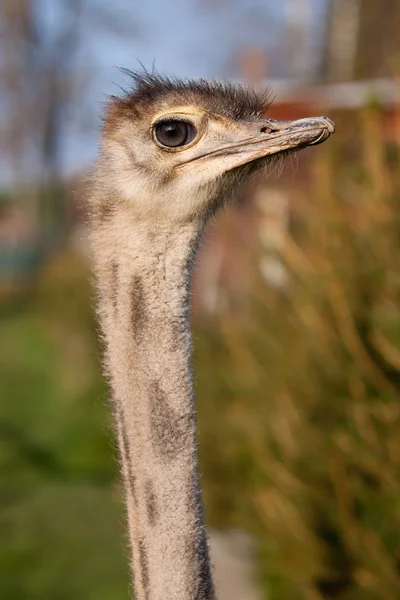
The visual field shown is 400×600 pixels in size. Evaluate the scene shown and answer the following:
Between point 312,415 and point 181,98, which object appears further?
point 312,415

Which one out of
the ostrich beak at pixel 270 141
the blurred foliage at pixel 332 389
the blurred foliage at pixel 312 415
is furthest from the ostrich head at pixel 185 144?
the blurred foliage at pixel 332 389

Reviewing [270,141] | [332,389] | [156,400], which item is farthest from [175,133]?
[332,389]

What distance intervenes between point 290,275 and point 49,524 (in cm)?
379

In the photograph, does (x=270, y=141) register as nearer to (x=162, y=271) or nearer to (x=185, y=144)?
(x=185, y=144)

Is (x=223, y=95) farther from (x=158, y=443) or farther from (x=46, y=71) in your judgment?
(x=46, y=71)

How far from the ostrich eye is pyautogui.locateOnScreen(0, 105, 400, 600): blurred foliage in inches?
19.5

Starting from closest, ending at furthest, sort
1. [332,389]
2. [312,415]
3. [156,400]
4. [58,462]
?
1. [156,400]
2. [332,389]
3. [312,415]
4. [58,462]

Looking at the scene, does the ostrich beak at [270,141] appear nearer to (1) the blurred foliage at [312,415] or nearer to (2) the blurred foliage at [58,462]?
(1) the blurred foliage at [312,415]

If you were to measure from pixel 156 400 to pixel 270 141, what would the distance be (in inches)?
20.8

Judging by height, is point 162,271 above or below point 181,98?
below

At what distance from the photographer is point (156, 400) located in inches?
70.7

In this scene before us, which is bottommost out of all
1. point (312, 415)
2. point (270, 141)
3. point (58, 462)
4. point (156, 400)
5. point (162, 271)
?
point (156, 400)

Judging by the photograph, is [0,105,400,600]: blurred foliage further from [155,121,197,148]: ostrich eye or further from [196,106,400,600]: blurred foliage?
[155,121,197,148]: ostrich eye

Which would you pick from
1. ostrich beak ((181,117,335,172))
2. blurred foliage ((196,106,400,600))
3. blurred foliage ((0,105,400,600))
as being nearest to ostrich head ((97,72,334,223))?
ostrich beak ((181,117,335,172))
